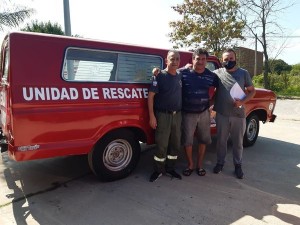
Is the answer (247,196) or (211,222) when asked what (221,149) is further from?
(211,222)

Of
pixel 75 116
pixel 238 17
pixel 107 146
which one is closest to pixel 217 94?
pixel 107 146

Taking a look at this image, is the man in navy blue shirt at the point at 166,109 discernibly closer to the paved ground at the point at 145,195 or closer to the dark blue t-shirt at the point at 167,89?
the dark blue t-shirt at the point at 167,89

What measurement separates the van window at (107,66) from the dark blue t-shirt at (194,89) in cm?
61

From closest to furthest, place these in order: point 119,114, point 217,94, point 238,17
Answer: point 119,114 < point 217,94 < point 238,17

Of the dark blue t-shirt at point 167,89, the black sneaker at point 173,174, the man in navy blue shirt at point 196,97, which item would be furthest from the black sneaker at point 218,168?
the dark blue t-shirt at point 167,89

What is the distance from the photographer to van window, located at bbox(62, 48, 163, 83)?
4.12 metres

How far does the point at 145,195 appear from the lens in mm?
4234

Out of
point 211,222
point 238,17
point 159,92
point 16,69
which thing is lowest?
point 211,222

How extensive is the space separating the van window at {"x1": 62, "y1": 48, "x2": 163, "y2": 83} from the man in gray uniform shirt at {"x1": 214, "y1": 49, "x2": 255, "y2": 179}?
1.07 meters

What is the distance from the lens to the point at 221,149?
202 inches

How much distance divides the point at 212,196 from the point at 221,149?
109 centimetres

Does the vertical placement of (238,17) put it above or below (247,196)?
above

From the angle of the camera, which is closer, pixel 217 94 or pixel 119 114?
pixel 119 114

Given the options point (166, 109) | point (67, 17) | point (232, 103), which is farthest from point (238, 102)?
point (67, 17)
